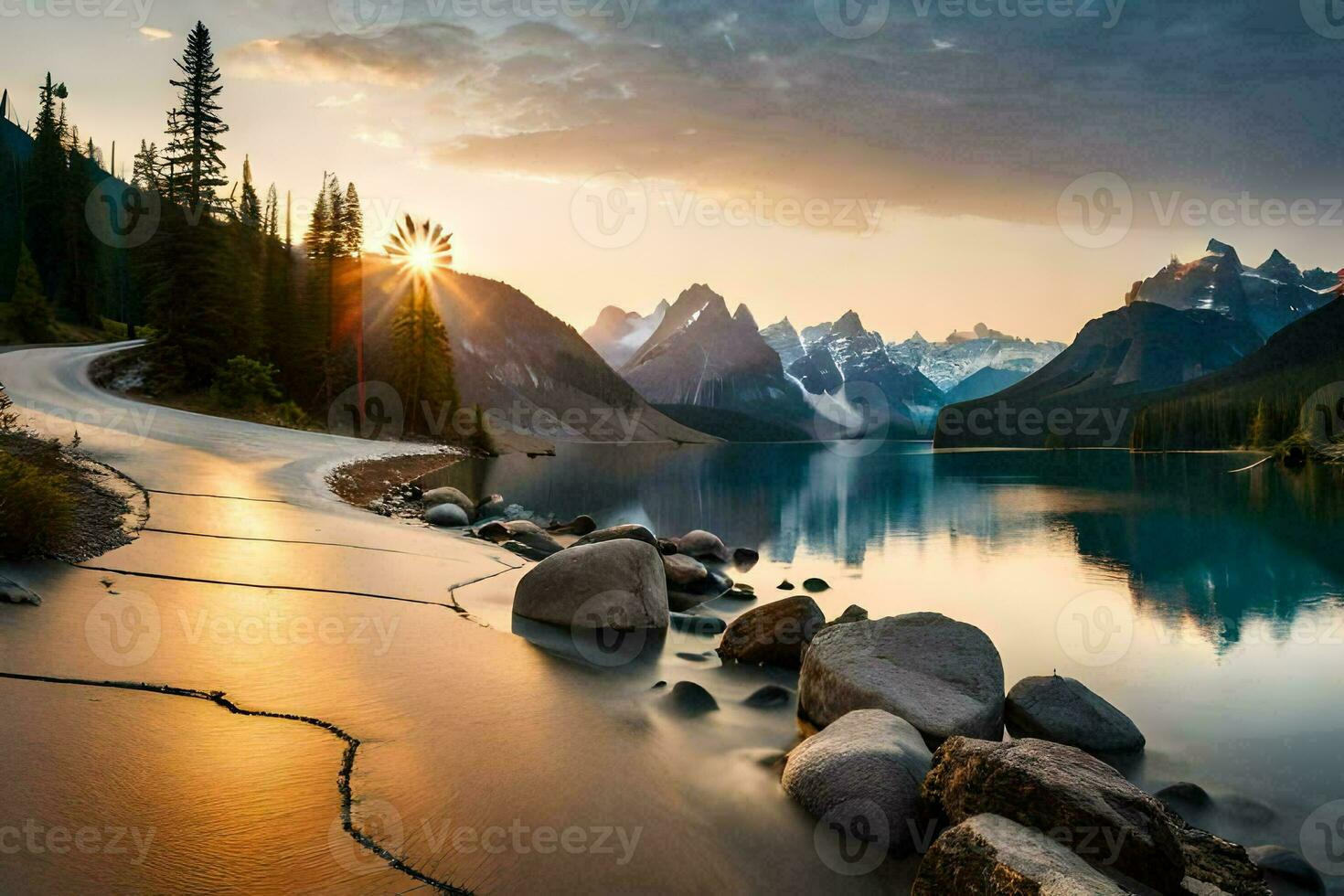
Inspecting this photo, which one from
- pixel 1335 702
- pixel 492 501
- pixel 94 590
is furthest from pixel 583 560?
pixel 492 501

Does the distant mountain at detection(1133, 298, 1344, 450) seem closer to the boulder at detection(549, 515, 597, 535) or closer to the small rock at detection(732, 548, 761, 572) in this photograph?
the small rock at detection(732, 548, 761, 572)

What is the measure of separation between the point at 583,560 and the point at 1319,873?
9816 millimetres

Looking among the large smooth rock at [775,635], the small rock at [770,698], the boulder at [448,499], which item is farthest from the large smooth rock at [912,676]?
the boulder at [448,499]

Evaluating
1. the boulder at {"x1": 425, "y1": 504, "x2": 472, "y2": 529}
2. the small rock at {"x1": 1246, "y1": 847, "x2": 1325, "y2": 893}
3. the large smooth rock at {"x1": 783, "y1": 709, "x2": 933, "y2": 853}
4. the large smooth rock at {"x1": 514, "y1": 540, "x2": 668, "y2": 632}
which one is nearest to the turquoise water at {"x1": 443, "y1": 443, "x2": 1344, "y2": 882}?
the small rock at {"x1": 1246, "y1": 847, "x2": 1325, "y2": 893}

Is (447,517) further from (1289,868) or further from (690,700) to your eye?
(1289,868)

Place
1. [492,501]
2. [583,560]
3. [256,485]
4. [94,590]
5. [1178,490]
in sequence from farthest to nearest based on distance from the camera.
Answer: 1. [1178,490]
2. [492,501]
3. [256,485]
4. [583,560]
5. [94,590]

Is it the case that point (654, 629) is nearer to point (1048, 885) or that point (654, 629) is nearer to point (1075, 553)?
point (1048, 885)

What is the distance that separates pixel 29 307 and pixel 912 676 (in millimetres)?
77262

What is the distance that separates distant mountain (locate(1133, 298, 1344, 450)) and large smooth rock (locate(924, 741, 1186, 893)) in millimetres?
113573

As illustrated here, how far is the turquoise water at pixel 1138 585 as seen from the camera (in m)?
9.72

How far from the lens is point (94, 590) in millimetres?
9406

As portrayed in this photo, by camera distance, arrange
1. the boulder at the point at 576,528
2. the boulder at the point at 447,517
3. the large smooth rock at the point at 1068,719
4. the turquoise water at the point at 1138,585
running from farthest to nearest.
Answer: the boulder at the point at 576,528
the boulder at the point at 447,517
the turquoise water at the point at 1138,585
the large smooth rock at the point at 1068,719

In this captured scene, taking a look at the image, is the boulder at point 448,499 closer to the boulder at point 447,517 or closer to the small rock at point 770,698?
the boulder at point 447,517

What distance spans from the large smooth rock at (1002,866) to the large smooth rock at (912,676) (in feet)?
9.76
